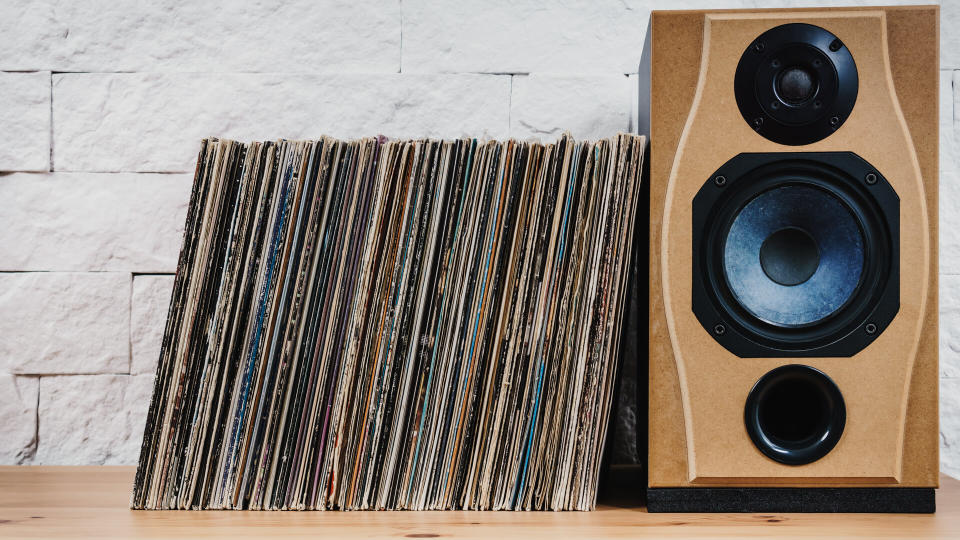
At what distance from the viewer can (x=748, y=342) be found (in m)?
0.70

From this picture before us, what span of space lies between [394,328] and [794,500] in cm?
45

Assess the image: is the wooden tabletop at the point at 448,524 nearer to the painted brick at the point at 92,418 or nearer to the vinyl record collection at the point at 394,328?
the vinyl record collection at the point at 394,328

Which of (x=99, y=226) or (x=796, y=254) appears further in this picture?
(x=99, y=226)

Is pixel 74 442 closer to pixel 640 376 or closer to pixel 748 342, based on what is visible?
pixel 640 376

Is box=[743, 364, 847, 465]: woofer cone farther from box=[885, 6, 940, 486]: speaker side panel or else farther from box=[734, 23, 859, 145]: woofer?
box=[734, 23, 859, 145]: woofer

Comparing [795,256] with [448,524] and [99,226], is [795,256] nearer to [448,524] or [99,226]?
[448,524]

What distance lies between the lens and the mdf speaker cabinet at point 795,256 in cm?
69

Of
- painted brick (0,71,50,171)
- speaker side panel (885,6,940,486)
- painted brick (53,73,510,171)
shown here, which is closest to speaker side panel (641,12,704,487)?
speaker side panel (885,6,940,486)

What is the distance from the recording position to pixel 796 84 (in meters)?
0.71

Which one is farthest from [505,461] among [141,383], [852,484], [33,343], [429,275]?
[33,343]

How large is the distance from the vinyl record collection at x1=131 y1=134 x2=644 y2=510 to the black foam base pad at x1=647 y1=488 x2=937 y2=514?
0.30 ft

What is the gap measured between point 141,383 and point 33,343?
17cm

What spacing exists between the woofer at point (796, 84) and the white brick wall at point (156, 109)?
0.31 m

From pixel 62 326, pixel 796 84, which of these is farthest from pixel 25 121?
pixel 796 84
